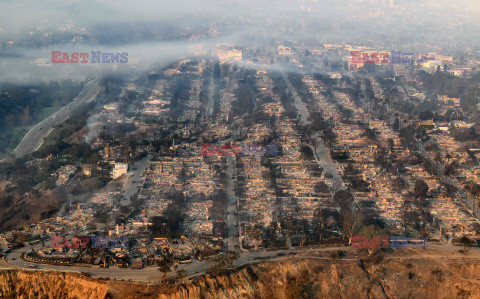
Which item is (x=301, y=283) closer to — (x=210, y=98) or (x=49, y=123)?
(x=49, y=123)

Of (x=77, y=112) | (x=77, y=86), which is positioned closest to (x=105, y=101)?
(x=77, y=112)

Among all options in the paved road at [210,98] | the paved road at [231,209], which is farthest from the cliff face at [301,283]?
the paved road at [210,98]

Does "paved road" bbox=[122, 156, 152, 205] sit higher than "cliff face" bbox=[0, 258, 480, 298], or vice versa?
"paved road" bbox=[122, 156, 152, 205]

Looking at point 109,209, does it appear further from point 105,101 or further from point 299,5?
point 299,5

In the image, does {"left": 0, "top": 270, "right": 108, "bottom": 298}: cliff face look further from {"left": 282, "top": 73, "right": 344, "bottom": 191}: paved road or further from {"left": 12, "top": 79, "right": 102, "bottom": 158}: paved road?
{"left": 12, "top": 79, "right": 102, "bottom": 158}: paved road

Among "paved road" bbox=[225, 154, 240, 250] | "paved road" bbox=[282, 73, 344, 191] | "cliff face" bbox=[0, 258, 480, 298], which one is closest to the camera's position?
"cliff face" bbox=[0, 258, 480, 298]

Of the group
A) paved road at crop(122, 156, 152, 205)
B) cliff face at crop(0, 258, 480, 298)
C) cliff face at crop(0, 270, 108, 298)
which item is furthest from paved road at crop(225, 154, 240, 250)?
cliff face at crop(0, 270, 108, 298)

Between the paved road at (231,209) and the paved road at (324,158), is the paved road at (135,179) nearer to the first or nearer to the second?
the paved road at (231,209)
